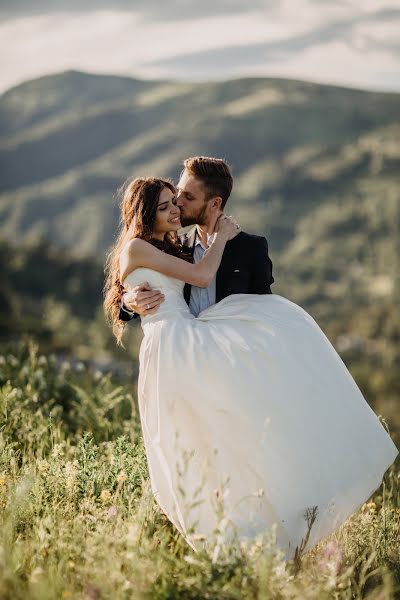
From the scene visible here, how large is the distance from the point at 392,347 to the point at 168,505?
440 ft

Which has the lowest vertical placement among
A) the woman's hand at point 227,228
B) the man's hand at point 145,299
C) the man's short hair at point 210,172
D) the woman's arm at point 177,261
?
the man's hand at point 145,299

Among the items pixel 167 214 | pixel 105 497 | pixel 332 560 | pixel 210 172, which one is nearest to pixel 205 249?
pixel 167 214

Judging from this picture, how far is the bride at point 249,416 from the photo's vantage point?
4266mm

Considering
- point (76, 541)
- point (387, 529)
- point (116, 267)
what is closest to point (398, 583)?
point (387, 529)

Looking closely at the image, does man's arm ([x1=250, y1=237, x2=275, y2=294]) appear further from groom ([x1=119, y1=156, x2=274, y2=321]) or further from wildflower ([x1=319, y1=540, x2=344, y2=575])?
wildflower ([x1=319, y1=540, x2=344, y2=575])

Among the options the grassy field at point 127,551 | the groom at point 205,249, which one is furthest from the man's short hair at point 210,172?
the grassy field at point 127,551

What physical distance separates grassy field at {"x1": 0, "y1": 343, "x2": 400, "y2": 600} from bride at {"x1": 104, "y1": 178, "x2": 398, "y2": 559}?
0.21 m

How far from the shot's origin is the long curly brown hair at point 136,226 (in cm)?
497

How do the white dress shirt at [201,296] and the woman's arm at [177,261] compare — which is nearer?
the woman's arm at [177,261]

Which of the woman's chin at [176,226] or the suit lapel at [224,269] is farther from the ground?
the woman's chin at [176,226]

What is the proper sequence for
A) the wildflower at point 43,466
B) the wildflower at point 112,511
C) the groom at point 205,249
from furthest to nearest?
the groom at point 205,249, the wildflower at point 43,466, the wildflower at point 112,511

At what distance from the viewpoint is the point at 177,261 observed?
479 centimetres

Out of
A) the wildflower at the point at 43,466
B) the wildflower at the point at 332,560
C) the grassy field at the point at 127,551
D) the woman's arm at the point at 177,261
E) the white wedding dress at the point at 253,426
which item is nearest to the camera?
the grassy field at the point at 127,551

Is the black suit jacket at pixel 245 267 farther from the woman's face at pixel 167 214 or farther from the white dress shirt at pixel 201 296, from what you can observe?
the woman's face at pixel 167 214
